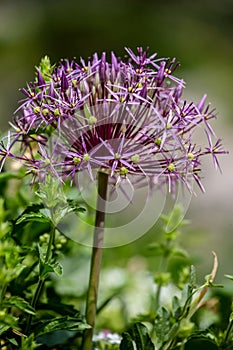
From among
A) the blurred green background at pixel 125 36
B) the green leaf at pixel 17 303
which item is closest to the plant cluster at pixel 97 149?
the green leaf at pixel 17 303

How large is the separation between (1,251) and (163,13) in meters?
6.23

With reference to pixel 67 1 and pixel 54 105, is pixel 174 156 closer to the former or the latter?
pixel 54 105

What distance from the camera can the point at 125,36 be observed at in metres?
6.10

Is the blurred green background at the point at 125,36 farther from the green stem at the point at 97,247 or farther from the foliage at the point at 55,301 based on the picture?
the green stem at the point at 97,247

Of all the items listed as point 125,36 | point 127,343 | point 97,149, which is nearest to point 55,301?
point 127,343

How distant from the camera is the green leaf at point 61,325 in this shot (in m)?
0.88

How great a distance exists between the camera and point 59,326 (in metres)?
0.89

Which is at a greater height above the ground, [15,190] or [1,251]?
[15,190]

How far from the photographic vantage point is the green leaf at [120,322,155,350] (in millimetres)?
957

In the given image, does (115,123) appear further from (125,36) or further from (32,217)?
(125,36)

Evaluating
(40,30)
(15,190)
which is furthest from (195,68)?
(15,190)

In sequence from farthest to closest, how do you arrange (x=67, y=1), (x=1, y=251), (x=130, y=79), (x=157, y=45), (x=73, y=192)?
(x=67, y=1)
(x=157, y=45)
(x=73, y=192)
(x=130, y=79)
(x=1, y=251)

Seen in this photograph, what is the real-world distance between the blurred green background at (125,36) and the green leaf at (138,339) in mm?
3778

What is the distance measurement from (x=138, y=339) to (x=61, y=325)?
134 mm
